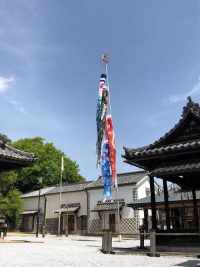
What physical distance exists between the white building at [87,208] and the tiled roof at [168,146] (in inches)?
877

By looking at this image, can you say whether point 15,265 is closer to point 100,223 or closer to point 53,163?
point 100,223

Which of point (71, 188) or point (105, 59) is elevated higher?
point (105, 59)

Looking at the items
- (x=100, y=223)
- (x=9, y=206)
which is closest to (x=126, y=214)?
(x=100, y=223)

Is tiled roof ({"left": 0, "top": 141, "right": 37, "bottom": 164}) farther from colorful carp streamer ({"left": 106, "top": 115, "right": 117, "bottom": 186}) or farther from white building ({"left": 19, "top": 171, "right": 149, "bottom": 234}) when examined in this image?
white building ({"left": 19, "top": 171, "right": 149, "bottom": 234})

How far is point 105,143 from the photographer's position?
23.5m

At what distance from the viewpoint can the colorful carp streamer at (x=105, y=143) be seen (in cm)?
2327

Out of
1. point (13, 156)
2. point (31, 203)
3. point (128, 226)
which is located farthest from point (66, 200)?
point (13, 156)

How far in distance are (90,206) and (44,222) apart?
29.2ft

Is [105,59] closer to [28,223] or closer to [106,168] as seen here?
[106,168]

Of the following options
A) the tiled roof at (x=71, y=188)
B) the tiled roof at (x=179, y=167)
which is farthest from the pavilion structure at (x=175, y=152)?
the tiled roof at (x=71, y=188)

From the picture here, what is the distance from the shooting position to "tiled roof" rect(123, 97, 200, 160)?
505 inches

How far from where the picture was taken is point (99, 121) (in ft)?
76.5

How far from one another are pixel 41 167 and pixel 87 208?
17030 millimetres

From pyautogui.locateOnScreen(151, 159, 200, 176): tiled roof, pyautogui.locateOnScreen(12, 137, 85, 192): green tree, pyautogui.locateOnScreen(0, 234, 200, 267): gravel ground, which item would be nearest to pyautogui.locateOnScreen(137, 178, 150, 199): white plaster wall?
pyautogui.locateOnScreen(12, 137, 85, 192): green tree
